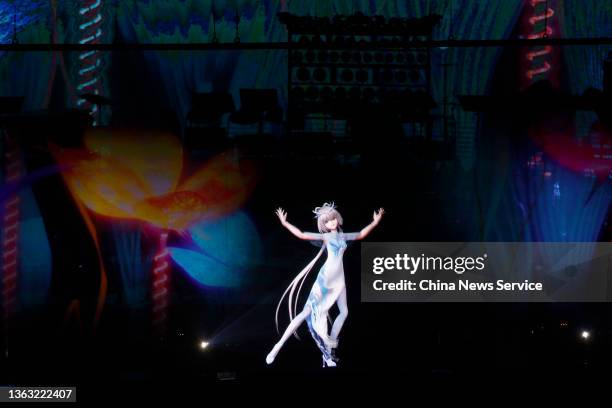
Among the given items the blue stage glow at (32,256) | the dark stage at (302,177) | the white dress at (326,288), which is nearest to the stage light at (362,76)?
the dark stage at (302,177)

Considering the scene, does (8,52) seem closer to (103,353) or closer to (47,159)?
(47,159)

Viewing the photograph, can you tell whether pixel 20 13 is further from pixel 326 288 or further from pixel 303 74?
pixel 326 288

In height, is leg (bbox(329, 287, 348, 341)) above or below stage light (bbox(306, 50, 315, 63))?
below

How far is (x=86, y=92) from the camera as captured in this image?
248 inches

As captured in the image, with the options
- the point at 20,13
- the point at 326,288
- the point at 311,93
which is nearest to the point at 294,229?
the point at 326,288

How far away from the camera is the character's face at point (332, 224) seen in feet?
20.4

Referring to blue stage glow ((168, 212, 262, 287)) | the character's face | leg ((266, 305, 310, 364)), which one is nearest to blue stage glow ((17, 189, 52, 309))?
blue stage glow ((168, 212, 262, 287))

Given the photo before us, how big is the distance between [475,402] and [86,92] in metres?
3.92

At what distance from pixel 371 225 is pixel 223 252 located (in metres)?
1.25

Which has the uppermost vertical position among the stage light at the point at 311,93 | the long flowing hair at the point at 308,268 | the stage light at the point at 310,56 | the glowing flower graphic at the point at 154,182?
the stage light at the point at 310,56

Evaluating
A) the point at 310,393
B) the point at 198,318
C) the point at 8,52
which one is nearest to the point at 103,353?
the point at 198,318

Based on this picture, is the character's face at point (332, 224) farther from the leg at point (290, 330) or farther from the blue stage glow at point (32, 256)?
the blue stage glow at point (32, 256)

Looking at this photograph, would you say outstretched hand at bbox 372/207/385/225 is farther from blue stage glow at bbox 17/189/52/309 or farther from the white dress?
blue stage glow at bbox 17/189/52/309

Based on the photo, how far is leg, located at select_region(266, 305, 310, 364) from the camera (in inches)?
247
